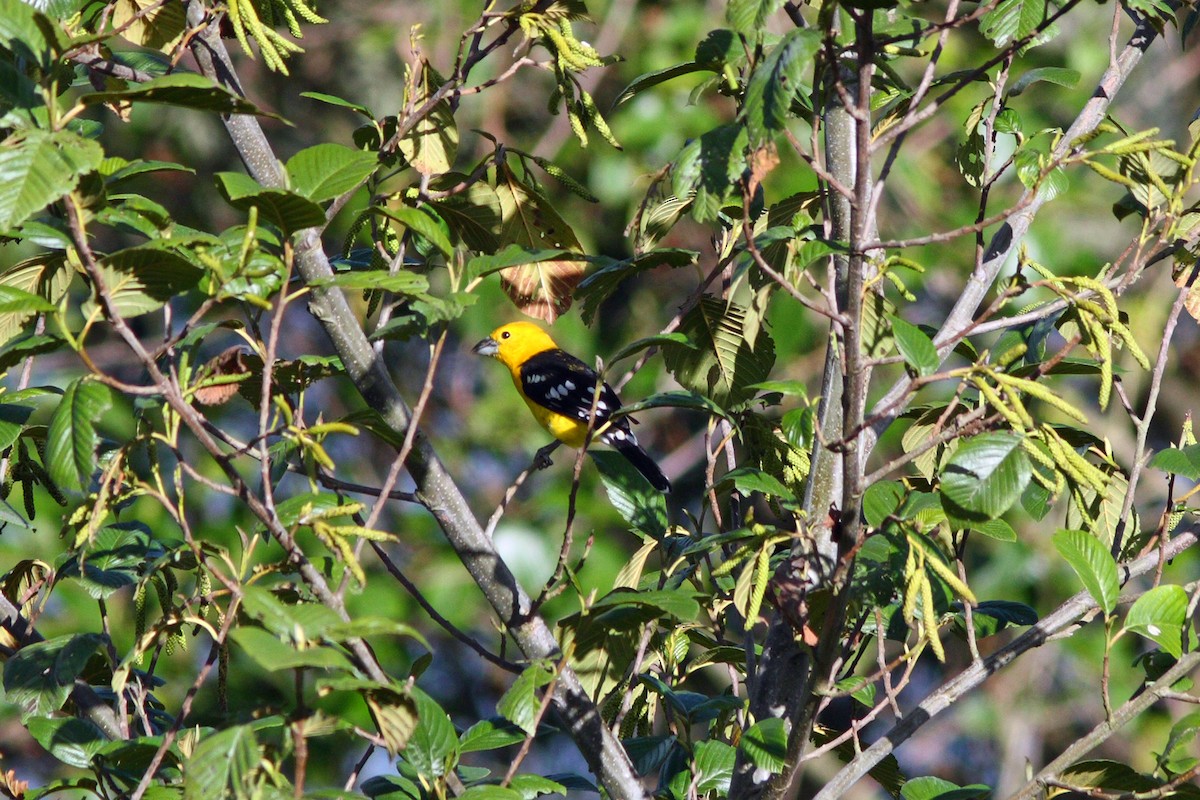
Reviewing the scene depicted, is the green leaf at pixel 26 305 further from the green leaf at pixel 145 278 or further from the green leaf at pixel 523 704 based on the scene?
the green leaf at pixel 523 704

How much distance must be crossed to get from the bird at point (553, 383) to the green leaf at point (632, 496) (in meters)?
2.10

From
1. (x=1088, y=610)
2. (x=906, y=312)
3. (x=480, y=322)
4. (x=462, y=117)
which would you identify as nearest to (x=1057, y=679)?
(x=906, y=312)

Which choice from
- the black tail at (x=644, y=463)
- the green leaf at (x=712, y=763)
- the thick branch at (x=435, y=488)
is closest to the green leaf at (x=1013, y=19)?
the thick branch at (x=435, y=488)

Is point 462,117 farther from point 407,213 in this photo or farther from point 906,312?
point 407,213

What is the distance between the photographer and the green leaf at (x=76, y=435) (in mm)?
1345

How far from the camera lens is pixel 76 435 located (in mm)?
1349

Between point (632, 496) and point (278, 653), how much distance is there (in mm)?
1025

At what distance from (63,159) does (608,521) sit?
13.8ft

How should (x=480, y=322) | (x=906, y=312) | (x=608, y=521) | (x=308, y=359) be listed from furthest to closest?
(x=906, y=312) < (x=480, y=322) < (x=608, y=521) < (x=308, y=359)

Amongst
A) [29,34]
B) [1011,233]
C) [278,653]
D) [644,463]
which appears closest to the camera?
[278,653]

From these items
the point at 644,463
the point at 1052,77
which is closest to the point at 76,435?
the point at 1052,77

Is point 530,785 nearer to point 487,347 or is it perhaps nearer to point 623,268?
point 623,268

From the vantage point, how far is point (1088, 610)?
188cm

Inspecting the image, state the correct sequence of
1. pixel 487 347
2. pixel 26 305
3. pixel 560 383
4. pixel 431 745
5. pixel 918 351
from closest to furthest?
pixel 26 305
pixel 918 351
pixel 431 745
pixel 560 383
pixel 487 347
